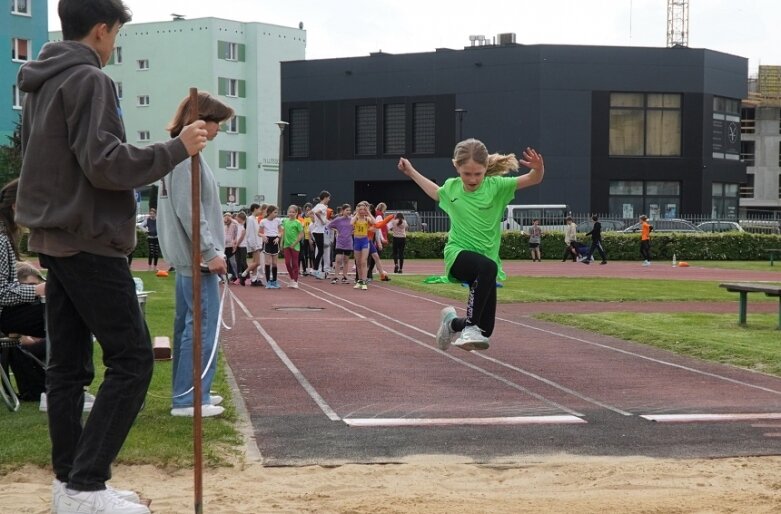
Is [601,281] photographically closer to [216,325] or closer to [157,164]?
[216,325]

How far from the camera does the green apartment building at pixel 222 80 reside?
79.2 meters

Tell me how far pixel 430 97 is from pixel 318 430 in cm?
5200

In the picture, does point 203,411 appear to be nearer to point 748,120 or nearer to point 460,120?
point 460,120

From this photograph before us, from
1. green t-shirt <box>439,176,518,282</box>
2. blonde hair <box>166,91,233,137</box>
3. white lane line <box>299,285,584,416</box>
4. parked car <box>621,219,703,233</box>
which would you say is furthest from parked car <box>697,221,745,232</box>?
blonde hair <box>166,91,233,137</box>

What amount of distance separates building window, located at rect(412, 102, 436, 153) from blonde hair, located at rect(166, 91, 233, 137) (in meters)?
51.6

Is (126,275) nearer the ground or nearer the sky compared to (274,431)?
nearer the sky

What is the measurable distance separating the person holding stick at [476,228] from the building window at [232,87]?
72.6 metres

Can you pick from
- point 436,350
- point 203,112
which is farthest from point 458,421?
point 436,350

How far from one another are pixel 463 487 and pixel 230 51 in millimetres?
77107

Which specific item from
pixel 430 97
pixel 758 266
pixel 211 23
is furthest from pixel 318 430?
pixel 211 23

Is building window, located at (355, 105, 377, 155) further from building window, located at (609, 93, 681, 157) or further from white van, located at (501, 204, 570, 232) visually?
building window, located at (609, 93, 681, 157)

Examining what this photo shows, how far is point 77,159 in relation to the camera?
4.68m

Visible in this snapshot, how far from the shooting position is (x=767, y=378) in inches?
404

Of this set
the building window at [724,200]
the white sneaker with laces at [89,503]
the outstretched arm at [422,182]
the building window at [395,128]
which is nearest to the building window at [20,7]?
the building window at [395,128]
